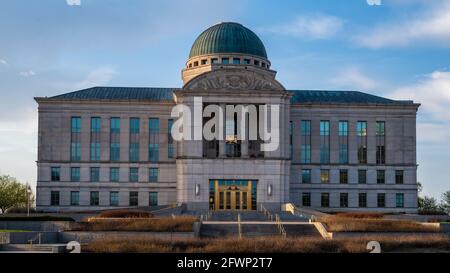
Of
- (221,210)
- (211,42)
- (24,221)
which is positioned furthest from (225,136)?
(24,221)

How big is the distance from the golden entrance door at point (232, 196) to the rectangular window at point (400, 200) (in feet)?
71.0

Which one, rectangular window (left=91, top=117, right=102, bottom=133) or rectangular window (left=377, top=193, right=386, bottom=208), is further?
rectangular window (left=377, top=193, right=386, bottom=208)

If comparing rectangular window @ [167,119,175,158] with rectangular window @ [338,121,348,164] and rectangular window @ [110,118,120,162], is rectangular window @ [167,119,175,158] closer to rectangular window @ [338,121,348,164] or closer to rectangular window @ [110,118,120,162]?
rectangular window @ [110,118,120,162]

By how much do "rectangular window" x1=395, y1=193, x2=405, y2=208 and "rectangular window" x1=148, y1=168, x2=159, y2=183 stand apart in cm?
3227

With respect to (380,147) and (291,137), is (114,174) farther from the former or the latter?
(380,147)

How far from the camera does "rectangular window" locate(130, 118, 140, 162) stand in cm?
7831

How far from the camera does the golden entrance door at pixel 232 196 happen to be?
70.7m

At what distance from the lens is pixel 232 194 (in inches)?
2805

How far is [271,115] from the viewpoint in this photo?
71875 mm

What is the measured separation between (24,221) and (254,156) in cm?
3197

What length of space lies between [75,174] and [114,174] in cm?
507

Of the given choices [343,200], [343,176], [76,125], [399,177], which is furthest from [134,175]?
[399,177]

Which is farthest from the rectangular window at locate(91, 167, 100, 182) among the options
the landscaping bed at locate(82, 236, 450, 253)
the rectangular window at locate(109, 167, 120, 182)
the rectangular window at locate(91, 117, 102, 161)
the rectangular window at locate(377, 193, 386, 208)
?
the landscaping bed at locate(82, 236, 450, 253)
